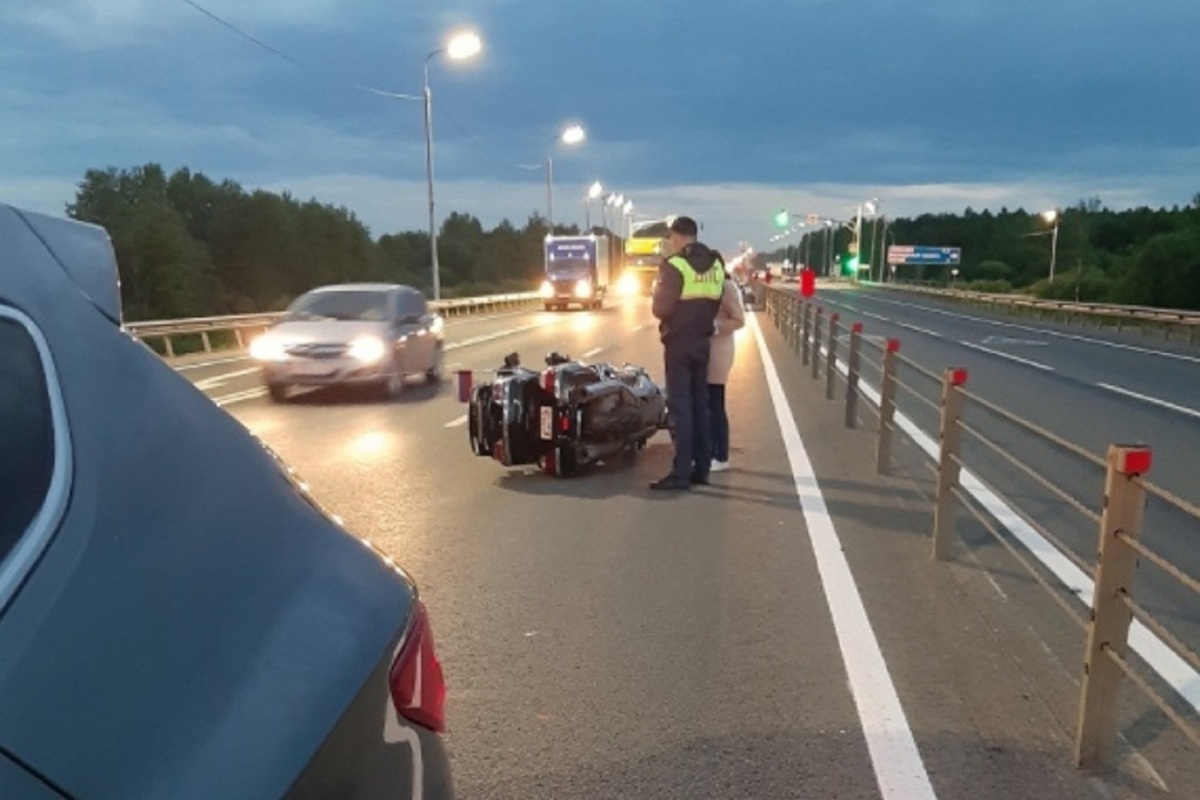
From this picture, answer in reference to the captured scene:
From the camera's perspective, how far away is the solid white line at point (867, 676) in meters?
3.96

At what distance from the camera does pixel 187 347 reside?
29.2 metres

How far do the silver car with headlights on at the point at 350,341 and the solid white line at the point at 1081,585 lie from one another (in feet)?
27.0

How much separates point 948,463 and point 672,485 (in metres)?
2.77

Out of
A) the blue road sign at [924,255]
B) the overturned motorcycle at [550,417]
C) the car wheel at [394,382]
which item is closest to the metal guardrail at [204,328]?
the car wheel at [394,382]

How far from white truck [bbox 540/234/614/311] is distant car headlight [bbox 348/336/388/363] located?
122ft

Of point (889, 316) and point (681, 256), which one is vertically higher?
point (681, 256)

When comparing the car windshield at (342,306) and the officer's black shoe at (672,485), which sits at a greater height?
the car windshield at (342,306)

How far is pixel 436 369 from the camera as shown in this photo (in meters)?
18.4

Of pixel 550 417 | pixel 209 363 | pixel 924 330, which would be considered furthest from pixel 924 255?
pixel 550 417

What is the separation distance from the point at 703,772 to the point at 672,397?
200 inches

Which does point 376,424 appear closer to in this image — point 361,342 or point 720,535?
point 361,342

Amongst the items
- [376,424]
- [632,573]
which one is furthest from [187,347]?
[632,573]

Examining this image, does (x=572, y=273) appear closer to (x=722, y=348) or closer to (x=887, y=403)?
(x=722, y=348)

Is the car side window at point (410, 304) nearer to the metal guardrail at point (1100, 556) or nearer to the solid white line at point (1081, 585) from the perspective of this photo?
the solid white line at point (1081, 585)
